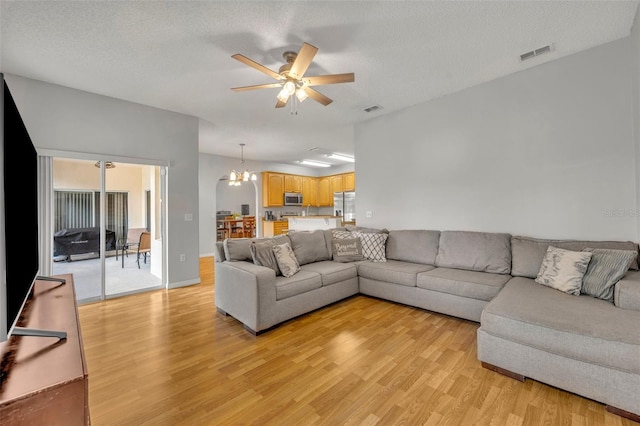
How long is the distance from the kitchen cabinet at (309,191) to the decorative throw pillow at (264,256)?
20.2 feet

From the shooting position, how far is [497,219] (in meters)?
3.43

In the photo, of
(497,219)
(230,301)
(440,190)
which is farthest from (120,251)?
(497,219)

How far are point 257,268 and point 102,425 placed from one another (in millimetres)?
1571

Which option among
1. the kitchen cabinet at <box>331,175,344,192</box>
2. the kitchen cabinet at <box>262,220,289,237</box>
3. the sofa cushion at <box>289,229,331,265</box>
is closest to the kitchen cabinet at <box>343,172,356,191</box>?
the kitchen cabinet at <box>331,175,344,192</box>

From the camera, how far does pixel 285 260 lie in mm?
3172

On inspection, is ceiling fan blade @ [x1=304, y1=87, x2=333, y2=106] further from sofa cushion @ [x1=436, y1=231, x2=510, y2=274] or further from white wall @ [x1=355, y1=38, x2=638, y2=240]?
sofa cushion @ [x1=436, y1=231, x2=510, y2=274]

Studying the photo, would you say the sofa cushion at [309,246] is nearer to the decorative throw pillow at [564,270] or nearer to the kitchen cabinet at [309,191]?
the decorative throw pillow at [564,270]

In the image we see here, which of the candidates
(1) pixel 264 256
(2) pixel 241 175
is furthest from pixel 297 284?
(2) pixel 241 175

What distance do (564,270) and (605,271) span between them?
255 mm

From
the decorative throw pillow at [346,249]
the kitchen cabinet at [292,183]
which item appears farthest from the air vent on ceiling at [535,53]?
the kitchen cabinet at [292,183]

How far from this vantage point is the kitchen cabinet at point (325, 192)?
30.6 ft

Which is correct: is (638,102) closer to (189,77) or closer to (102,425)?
(189,77)

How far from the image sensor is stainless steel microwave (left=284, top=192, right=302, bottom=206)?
28.5 ft

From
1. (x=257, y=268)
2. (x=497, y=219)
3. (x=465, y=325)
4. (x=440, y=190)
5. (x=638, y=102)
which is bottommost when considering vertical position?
(x=465, y=325)
